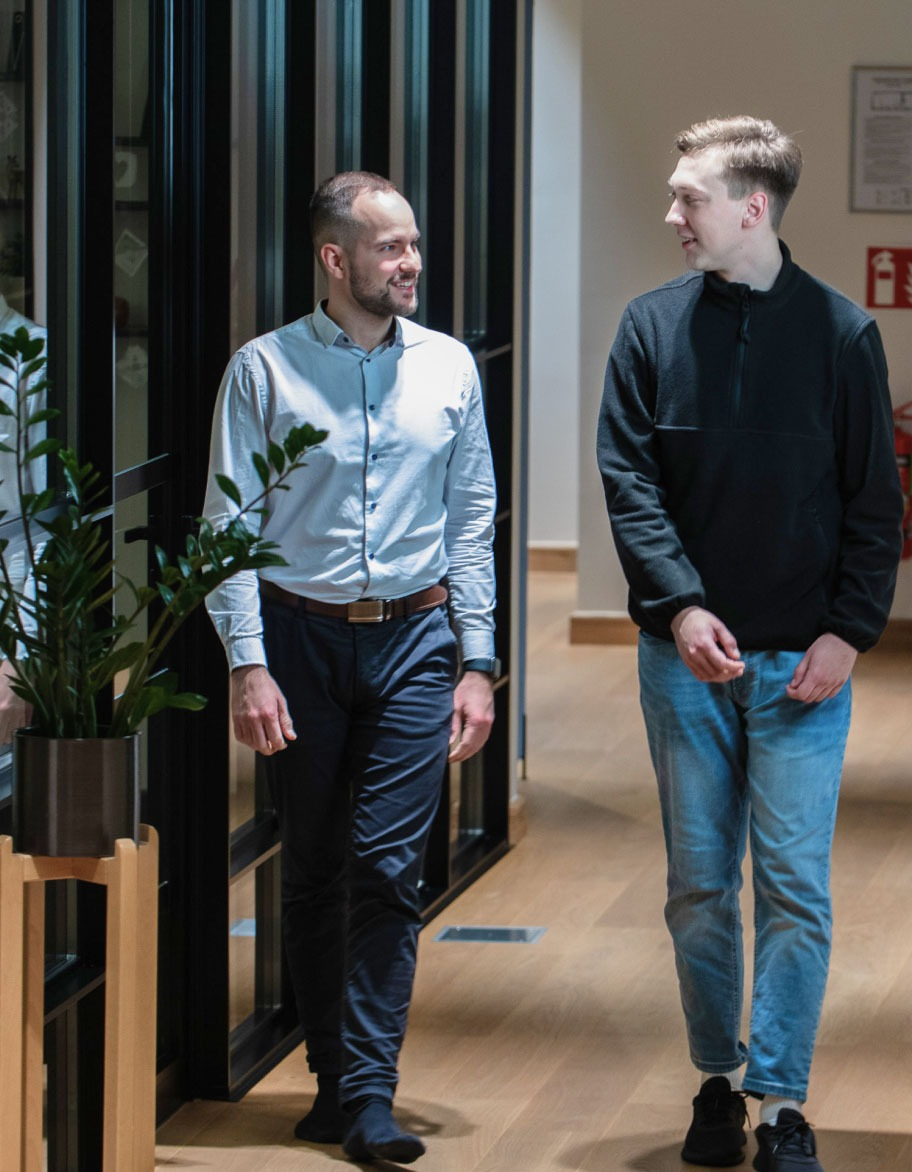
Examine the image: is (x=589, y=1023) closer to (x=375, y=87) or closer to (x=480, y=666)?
(x=480, y=666)

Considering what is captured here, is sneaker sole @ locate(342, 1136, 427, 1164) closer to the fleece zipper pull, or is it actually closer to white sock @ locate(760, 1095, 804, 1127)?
white sock @ locate(760, 1095, 804, 1127)

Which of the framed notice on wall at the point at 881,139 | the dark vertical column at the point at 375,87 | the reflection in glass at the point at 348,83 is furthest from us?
the framed notice on wall at the point at 881,139

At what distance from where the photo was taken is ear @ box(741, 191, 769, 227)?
2.92m

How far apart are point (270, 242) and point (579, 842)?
213cm

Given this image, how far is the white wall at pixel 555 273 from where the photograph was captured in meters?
9.57

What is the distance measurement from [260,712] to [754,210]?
3.25ft

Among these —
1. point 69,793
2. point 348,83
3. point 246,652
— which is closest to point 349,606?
point 246,652

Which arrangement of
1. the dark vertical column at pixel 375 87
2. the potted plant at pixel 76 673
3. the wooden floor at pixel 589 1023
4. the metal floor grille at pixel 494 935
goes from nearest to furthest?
the potted plant at pixel 76 673
the wooden floor at pixel 589 1023
the dark vertical column at pixel 375 87
the metal floor grille at pixel 494 935

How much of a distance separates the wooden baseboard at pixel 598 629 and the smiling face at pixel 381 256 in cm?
505

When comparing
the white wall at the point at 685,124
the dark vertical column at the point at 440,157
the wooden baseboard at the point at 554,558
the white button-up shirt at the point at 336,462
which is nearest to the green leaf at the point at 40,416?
the white button-up shirt at the point at 336,462

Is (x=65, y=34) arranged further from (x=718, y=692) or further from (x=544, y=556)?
(x=544, y=556)

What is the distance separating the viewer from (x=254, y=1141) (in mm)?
→ 3322

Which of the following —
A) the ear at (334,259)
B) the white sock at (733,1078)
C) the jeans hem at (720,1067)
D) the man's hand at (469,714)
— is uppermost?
the ear at (334,259)

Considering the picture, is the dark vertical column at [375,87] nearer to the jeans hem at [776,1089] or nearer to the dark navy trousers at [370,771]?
the dark navy trousers at [370,771]
